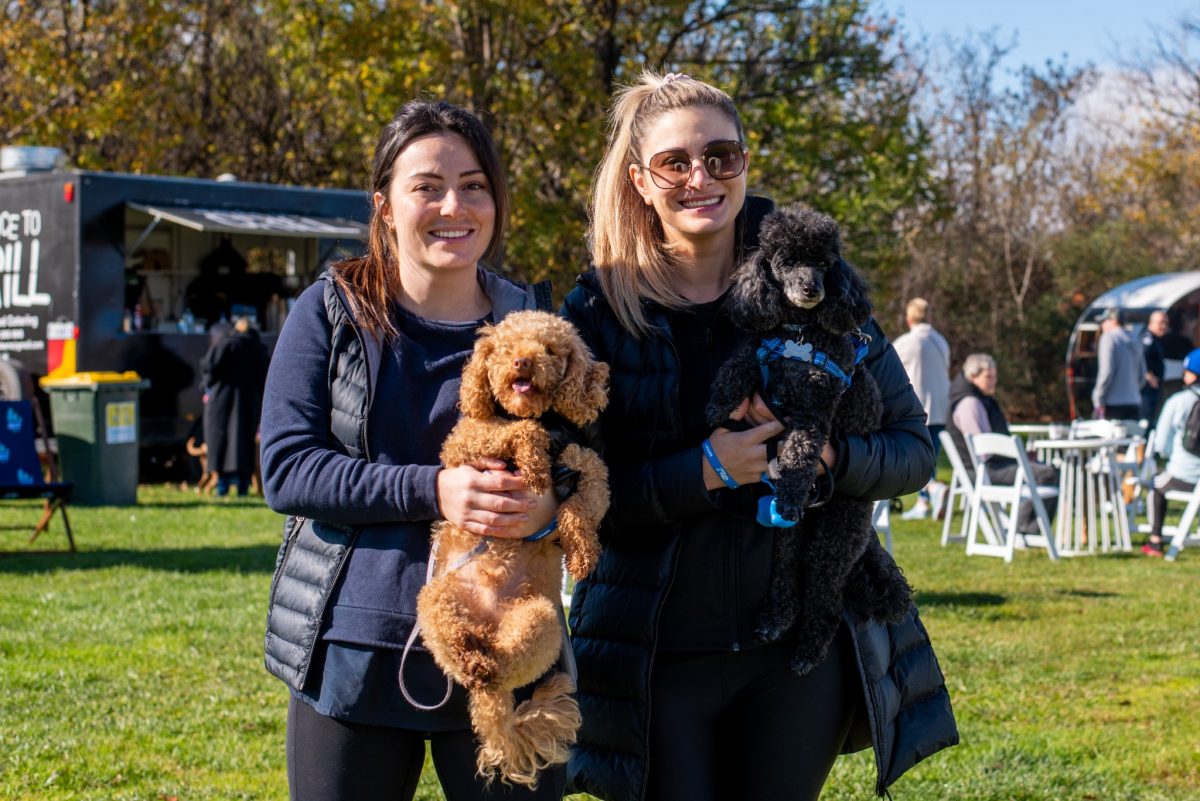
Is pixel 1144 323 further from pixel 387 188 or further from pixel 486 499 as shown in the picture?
pixel 486 499

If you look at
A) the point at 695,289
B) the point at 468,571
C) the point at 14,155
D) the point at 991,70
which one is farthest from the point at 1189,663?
the point at 991,70

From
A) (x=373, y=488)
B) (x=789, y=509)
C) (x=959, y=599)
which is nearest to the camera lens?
(x=373, y=488)

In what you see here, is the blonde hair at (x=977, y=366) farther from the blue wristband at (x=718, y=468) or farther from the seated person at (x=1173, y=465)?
the blue wristband at (x=718, y=468)

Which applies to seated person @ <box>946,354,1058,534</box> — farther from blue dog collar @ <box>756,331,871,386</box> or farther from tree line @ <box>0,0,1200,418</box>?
blue dog collar @ <box>756,331,871,386</box>

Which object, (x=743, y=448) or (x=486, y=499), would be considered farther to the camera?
(x=743, y=448)

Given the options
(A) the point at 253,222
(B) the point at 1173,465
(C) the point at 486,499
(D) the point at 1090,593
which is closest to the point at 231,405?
(A) the point at 253,222

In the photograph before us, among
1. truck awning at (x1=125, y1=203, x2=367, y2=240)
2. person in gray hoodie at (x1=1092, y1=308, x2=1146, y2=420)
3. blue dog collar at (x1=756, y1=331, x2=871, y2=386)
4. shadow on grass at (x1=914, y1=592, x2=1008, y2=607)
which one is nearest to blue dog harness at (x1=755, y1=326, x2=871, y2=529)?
blue dog collar at (x1=756, y1=331, x2=871, y2=386)

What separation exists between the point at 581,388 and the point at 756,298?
17.0 inches

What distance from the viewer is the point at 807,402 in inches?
107

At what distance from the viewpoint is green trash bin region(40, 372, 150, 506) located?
41.7ft

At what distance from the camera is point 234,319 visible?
15.4 metres

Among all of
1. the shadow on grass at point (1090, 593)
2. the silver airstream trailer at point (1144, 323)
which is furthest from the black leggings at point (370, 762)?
the silver airstream trailer at point (1144, 323)

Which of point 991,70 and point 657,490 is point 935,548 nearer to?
point 657,490

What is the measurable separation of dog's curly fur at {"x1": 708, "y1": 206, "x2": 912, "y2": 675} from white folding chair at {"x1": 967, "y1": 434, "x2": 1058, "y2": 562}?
7953 millimetres
